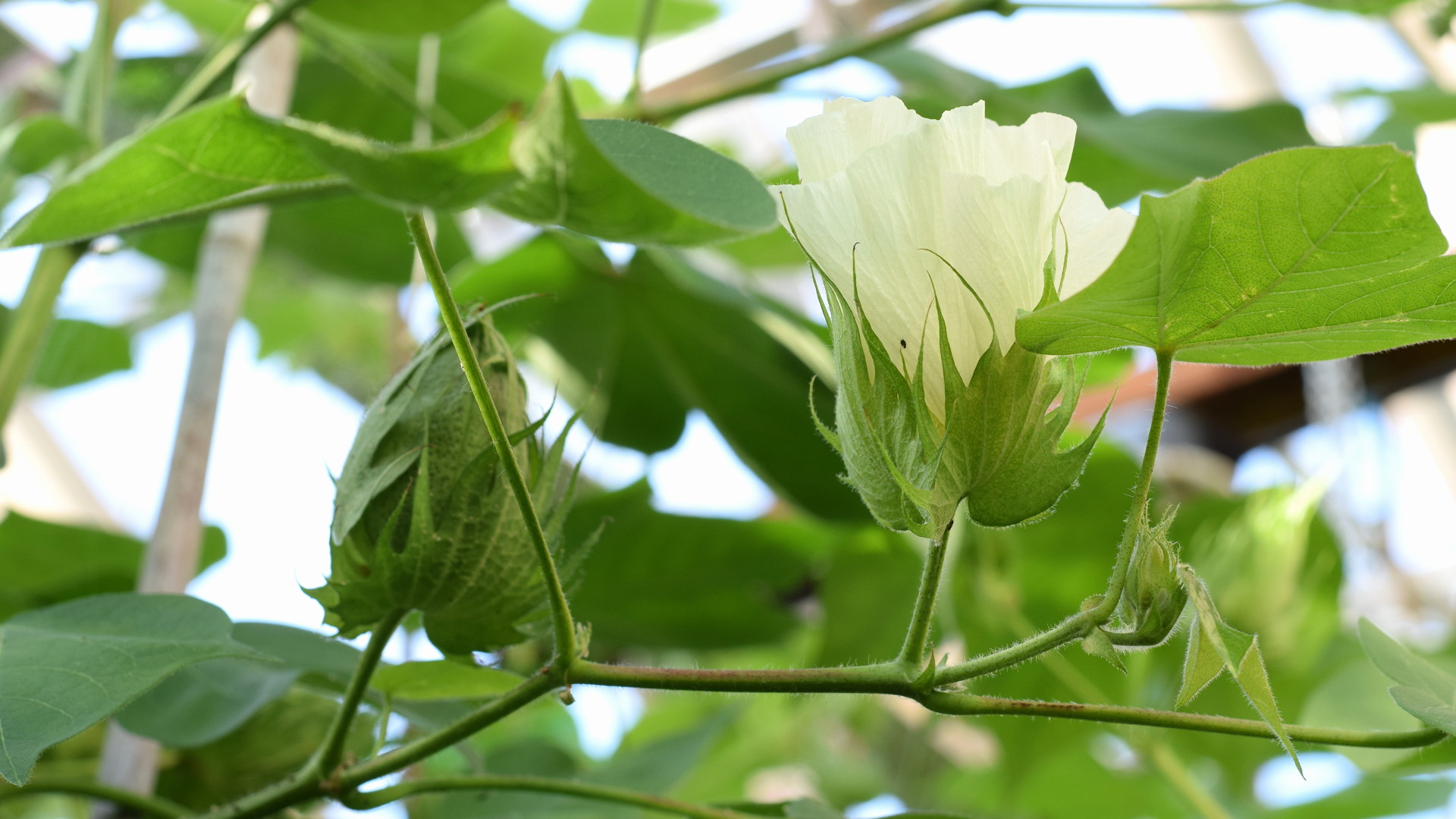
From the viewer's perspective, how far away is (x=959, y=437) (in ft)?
0.70

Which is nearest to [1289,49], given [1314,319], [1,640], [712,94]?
[712,94]

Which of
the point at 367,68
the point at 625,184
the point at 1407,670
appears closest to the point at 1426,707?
the point at 1407,670

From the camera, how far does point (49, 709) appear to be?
224mm

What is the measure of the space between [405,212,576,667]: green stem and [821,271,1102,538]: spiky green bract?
66 mm

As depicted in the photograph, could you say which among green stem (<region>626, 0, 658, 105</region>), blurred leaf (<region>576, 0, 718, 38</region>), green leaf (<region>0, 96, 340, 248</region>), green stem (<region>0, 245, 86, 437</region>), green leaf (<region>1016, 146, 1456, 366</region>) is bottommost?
green leaf (<region>1016, 146, 1456, 366</region>)

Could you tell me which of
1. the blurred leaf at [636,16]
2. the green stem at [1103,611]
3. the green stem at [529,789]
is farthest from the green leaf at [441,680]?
the blurred leaf at [636,16]

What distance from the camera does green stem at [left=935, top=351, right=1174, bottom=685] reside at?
0.69 feet

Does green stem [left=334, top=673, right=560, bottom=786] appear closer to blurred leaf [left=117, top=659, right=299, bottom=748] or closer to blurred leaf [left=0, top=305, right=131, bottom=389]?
blurred leaf [left=117, top=659, right=299, bottom=748]

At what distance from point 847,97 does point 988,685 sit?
1.56 feet

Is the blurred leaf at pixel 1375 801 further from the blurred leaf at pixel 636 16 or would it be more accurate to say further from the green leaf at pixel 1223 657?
the blurred leaf at pixel 636 16

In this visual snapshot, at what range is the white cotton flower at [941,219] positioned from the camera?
0.21m

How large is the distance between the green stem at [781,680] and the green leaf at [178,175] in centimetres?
→ 12

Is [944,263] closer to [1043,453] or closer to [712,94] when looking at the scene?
[1043,453]

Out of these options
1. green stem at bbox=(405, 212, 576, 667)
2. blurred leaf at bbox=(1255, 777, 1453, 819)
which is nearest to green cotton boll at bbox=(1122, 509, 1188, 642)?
green stem at bbox=(405, 212, 576, 667)
